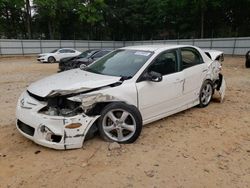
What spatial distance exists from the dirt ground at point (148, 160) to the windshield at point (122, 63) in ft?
3.48

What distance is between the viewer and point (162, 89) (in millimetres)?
4332

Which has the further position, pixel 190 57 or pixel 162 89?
pixel 190 57

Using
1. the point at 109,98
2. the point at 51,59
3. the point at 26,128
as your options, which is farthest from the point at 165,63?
the point at 51,59

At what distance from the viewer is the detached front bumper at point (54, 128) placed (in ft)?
11.1

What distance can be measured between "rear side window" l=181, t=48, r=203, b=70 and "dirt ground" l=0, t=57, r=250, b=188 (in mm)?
1173

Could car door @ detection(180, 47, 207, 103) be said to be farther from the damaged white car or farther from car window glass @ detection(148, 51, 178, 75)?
car window glass @ detection(148, 51, 178, 75)

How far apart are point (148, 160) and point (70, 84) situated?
1.56m

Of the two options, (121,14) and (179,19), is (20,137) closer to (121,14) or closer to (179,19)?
(179,19)

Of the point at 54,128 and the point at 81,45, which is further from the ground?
the point at 81,45

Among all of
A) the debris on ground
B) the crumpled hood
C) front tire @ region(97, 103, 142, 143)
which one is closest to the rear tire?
the crumpled hood

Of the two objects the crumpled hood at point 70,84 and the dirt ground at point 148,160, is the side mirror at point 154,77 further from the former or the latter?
the dirt ground at point 148,160

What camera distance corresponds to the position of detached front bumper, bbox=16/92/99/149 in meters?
3.38

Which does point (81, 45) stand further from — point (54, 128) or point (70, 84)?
point (54, 128)

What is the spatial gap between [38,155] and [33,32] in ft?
122
